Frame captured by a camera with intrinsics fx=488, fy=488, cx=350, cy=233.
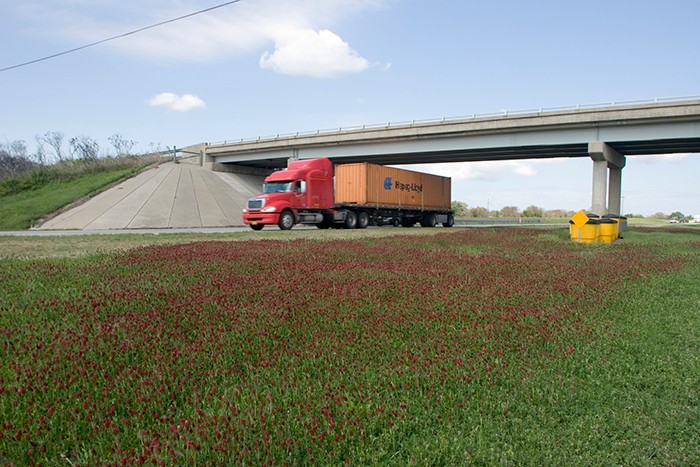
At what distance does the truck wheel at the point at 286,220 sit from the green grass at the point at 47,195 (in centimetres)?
1873

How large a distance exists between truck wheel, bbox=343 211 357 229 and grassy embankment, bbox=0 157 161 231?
22.0 m

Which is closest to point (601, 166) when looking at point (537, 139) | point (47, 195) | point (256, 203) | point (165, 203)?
point (537, 139)

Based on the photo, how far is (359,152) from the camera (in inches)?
1788

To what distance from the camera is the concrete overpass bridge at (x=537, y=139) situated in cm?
3347

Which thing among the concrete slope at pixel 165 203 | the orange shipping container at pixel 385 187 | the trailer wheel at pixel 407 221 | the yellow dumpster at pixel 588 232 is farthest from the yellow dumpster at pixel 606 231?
the concrete slope at pixel 165 203

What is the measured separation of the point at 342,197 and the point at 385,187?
3866 millimetres

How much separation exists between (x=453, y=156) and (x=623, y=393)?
1687 inches

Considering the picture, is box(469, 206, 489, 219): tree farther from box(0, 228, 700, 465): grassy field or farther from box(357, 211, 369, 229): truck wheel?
box(0, 228, 700, 465): grassy field

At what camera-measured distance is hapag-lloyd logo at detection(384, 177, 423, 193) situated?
1401 inches

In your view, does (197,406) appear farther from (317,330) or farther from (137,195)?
(137,195)

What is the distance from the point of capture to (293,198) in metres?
29.2

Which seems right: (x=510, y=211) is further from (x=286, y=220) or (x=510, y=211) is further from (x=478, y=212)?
(x=286, y=220)

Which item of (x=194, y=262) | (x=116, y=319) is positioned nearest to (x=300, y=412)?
(x=116, y=319)

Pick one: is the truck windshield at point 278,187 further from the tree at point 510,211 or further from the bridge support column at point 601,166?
the tree at point 510,211
